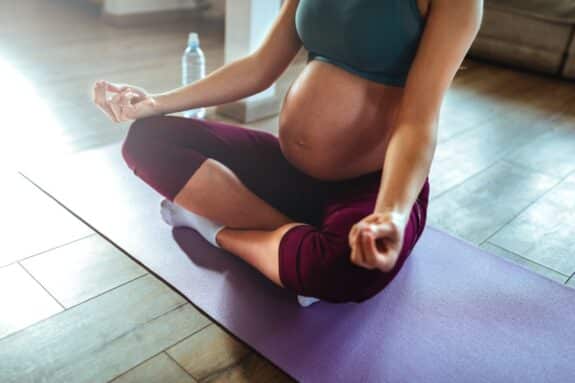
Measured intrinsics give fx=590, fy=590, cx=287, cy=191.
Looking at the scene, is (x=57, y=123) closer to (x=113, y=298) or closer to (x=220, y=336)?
(x=113, y=298)

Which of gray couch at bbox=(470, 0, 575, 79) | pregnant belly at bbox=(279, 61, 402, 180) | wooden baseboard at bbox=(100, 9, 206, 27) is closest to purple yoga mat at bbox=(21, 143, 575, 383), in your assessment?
pregnant belly at bbox=(279, 61, 402, 180)

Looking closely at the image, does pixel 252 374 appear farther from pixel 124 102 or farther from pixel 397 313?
pixel 124 102

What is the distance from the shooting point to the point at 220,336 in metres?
1.14

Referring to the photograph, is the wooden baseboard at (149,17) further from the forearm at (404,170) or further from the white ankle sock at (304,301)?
the forearm at (404,170)

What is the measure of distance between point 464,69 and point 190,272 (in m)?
2.39

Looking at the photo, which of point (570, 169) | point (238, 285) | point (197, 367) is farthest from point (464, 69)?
point (197, 367)

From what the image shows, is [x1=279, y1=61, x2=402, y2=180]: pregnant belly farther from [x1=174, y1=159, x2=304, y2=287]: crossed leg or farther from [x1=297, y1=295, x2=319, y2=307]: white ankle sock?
[x1=297, y1=295, x2=319, y2=307]: white ankle sock

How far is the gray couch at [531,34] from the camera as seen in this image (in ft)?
9.89

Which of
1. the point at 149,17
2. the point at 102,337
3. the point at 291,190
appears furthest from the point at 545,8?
the point at 102,337

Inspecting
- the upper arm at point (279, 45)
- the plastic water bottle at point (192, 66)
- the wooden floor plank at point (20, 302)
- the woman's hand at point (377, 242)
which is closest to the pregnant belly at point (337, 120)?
the upper arm at point (279, 45)

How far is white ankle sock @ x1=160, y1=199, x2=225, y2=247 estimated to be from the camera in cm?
136

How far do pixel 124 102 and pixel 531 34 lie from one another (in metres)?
2.56

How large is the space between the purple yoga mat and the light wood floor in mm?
54

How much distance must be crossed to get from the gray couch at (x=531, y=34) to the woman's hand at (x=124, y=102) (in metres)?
2.49
